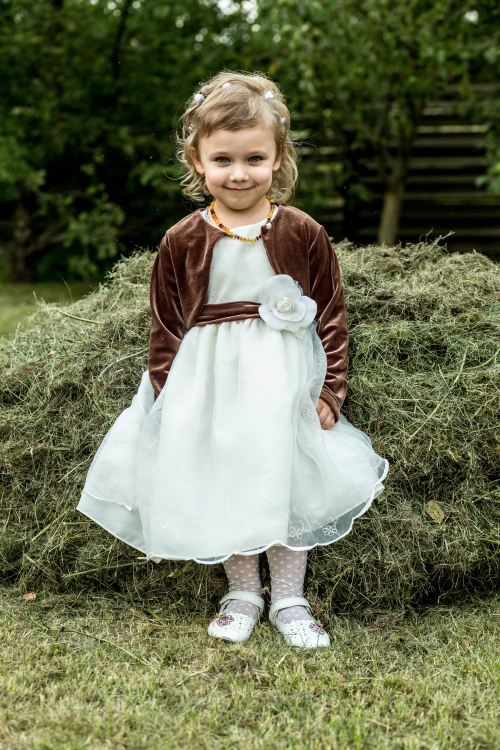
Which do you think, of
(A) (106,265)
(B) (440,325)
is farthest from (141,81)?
(B) (440,325)

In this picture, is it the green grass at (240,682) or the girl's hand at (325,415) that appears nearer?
the green grass at (240,682)

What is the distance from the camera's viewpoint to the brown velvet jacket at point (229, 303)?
281 centimetres

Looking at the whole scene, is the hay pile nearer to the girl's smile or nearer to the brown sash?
the brown sash

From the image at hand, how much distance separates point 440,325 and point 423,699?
1448 millimetres

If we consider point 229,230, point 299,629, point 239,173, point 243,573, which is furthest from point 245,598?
point 239,173

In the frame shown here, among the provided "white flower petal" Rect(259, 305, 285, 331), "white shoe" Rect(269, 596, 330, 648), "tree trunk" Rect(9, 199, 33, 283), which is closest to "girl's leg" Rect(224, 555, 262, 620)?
"white shoe" Rect(269, 596, 330, 648)

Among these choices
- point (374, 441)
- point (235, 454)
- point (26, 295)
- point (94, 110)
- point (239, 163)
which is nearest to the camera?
point (235, 454)

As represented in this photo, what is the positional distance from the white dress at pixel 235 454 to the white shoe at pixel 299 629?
0.24 metres

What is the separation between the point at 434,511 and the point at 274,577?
2.02ft

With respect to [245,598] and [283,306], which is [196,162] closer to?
[283,306]

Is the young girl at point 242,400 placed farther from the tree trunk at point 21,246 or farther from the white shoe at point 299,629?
the tree trunk at point 21,246

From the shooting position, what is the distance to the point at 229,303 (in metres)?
2.81

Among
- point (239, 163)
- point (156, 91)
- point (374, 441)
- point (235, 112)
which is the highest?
point (235, 112)

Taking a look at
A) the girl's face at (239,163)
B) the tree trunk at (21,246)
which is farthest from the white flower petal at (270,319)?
the tree trunk at (21,246)
